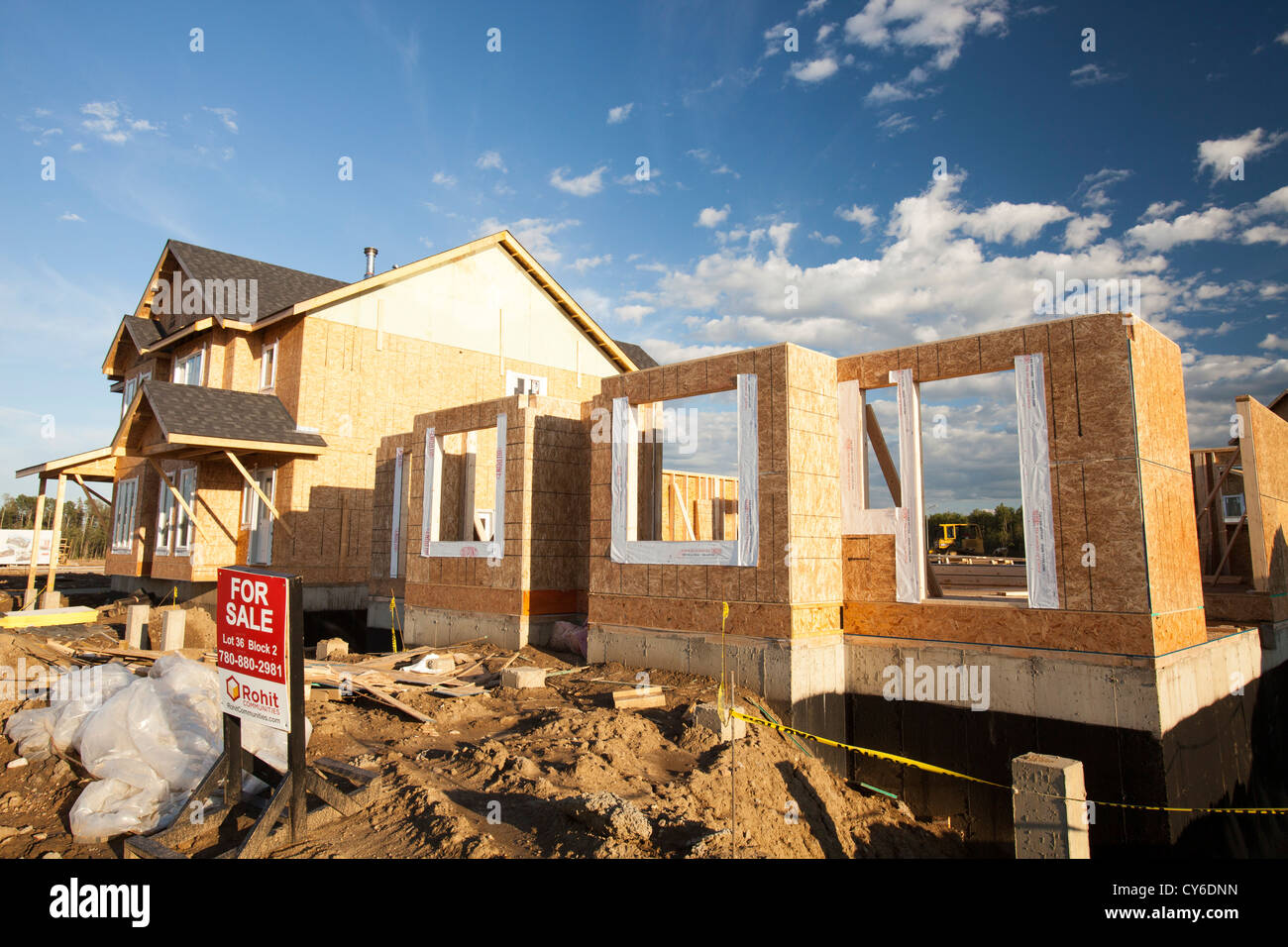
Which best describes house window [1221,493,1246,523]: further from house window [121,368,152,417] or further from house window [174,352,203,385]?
house window [121,368,152,417]

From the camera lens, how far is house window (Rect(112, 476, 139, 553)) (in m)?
24.1

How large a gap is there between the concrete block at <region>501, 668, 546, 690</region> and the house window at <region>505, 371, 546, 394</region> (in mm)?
12727

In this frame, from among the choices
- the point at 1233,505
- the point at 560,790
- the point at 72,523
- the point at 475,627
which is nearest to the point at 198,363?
the point at 475,627

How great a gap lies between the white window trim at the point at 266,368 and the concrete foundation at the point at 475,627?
8.67 m

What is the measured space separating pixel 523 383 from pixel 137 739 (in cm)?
1755

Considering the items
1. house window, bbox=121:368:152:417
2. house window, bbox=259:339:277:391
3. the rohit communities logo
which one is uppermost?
house window, bbox=121:368:152:417

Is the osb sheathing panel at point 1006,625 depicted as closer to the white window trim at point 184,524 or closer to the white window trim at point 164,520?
the white window trim at point 184,524

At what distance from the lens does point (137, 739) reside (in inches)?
Answer: 268

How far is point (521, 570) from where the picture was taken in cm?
1365

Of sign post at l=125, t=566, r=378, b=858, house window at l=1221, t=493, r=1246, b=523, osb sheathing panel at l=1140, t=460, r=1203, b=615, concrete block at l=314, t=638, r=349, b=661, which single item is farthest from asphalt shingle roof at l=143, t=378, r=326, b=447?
house window at l=1221, t=493, r=1246, b=523

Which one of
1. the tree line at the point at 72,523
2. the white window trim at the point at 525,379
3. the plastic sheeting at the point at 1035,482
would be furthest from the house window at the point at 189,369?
the tree line at the point at 72,523
